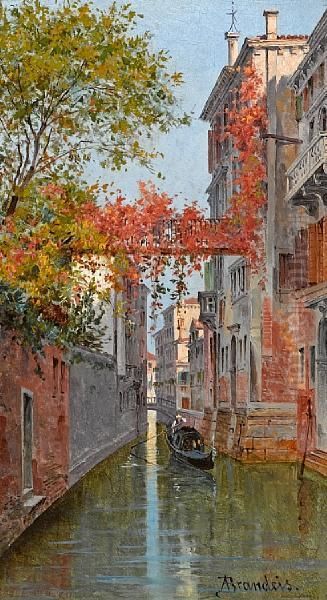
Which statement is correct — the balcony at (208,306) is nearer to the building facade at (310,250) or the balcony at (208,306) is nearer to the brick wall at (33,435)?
the building facade at (310,250)

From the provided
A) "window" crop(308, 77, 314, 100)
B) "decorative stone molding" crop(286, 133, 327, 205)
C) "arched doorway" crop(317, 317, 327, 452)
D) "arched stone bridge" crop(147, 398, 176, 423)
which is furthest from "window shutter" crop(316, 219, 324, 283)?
"arched stone bridge" crop(147, 398, 176, 423)

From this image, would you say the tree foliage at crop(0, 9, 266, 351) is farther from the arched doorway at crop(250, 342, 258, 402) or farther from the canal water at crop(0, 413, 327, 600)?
the arched doorway at crop(250, 342, 258, 402)

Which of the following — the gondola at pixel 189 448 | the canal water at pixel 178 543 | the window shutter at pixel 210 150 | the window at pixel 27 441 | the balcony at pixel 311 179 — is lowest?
the canal water at pixel 178 543

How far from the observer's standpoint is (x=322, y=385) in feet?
74.5

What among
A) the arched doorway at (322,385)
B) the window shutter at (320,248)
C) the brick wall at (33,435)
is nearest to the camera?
the brick wall at (33,435)

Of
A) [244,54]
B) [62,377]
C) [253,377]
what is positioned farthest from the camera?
[253,377]

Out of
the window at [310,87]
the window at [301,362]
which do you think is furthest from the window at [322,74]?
the window at [301,362]

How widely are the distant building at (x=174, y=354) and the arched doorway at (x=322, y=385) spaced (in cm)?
3495

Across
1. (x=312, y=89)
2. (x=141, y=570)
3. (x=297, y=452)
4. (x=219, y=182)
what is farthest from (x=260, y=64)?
(x=141, y=570)

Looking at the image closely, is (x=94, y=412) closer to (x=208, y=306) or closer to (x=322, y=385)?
(x=322, y=385)

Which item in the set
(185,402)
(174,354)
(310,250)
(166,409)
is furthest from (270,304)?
(174,354)

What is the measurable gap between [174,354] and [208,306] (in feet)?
130

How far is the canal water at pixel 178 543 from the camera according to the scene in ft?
35.0
